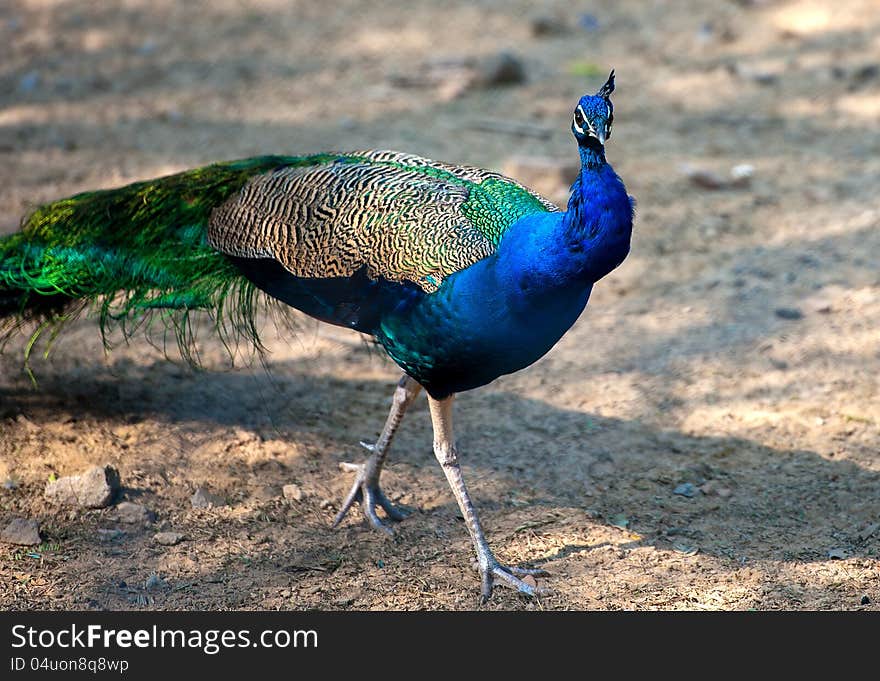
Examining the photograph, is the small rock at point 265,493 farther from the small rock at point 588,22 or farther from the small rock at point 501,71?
the small rock at point 588,22

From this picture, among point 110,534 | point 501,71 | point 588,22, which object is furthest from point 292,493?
point 588,22

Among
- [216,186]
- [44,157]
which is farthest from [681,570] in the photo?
[44,157]

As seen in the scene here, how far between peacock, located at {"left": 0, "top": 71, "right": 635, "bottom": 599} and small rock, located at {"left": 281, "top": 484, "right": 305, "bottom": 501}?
23 centimetres

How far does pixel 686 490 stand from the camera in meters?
4.57

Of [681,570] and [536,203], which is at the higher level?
[536,203]

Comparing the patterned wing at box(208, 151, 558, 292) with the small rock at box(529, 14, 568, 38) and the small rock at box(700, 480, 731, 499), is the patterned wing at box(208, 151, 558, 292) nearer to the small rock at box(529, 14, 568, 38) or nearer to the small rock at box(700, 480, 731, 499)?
the small rock at box(700, 480, 731, 499)

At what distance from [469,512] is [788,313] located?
8.54ft

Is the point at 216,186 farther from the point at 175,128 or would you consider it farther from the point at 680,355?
the point at 175,128

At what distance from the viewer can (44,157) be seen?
7645mm

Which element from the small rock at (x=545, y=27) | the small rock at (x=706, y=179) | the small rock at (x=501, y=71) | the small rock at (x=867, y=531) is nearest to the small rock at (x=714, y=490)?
the small rock at (x=867, y=531)

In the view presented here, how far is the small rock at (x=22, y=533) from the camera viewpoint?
410 cm

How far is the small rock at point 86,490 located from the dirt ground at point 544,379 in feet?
0.18

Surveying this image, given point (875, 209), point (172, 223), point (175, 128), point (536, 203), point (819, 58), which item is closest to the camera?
point (536, 203)

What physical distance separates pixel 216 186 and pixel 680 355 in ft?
8.33
